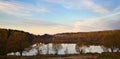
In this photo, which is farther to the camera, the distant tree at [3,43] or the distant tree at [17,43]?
the distant tree at [17,43]

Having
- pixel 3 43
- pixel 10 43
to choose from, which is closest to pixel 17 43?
pixel 10 43

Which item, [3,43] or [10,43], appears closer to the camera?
[3,43]

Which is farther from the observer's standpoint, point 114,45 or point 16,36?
point 114,45

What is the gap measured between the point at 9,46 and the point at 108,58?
47595 millimetres

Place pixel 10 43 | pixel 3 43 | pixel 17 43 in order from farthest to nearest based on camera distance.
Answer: pixel 17 43 → pixel 10 43 → pixel 3 43

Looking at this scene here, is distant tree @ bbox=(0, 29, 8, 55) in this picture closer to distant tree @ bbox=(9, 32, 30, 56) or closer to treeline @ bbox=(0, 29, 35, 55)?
treeline @ bbox=(0, 29, 35, 55)

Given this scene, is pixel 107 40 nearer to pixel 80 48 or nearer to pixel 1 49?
pixel 80 48

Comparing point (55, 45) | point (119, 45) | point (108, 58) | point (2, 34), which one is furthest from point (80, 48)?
point (108, 58)

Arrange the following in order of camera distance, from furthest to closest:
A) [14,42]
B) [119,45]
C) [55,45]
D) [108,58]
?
1. [55,45]
2. [119,45]
3. [14,42]
4. [108,58]

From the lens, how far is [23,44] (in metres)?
99.4

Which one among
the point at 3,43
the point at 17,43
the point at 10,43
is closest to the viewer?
the point at 3,43

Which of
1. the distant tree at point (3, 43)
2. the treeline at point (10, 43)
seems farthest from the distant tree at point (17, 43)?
the distant tree at point (3, 43)

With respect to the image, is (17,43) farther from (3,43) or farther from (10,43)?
(3,43)

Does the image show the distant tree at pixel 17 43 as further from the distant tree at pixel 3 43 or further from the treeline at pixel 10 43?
the distant tree at pixel 3 43
